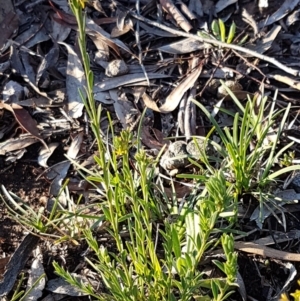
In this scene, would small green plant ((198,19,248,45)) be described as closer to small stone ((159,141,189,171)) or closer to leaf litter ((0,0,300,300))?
leaf litter ((0,0,300,300))

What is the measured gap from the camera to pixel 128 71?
3020 millimetres

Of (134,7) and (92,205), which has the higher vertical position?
(134,7)

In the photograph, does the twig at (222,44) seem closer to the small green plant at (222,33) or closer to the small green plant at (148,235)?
the small green plant at (222,33)

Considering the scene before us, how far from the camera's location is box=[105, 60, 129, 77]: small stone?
117 inches

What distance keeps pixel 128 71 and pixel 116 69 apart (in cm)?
7

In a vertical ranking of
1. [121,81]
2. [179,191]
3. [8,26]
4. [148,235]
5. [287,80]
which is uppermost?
[8,26]

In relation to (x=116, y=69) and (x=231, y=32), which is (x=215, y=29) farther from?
(x=116, y=69)

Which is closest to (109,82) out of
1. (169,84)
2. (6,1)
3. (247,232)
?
(169,84)

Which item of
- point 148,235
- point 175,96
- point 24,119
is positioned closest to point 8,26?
point 24,119

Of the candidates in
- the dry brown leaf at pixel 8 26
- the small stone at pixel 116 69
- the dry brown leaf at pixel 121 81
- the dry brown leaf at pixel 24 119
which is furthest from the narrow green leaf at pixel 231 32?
the dry brown leaf at pixel 8 26

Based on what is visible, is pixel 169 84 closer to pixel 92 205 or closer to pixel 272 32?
pixel 272 32

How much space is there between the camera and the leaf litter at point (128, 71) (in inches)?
111

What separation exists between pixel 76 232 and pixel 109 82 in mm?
846

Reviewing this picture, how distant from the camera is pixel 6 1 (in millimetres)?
3230
